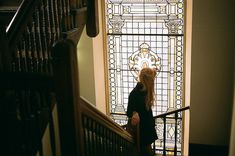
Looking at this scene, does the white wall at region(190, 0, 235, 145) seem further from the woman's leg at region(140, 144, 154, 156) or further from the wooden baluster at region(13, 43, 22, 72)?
the wooden baluster at region(13, 43, 22, 72)

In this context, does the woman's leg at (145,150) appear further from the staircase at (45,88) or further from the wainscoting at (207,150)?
the wainscoting at (207,150)

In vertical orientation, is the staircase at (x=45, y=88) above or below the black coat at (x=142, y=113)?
above

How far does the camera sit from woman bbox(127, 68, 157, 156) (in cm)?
437

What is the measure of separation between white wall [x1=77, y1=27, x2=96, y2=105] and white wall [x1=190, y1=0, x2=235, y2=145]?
5.02ft

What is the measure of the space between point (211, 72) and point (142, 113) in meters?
1.50

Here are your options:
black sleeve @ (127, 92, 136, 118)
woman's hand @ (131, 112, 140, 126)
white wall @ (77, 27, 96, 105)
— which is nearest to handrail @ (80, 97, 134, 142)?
woman's hand @ (131, 112, 140, 126)

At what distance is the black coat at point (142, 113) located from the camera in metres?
4.40

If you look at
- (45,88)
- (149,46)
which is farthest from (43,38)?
(149,46)

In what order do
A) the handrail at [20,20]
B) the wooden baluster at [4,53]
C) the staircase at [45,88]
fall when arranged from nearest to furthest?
the staircase at [45,88]
the wooden baluster at [4,53]
the handrail at [20,20]

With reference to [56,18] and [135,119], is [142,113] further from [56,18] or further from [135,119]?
[56,18]

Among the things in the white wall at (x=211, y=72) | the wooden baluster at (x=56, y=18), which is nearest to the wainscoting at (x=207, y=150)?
the white wall at (x=211, y=72)

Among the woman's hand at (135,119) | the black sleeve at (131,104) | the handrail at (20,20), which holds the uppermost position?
the handrail at (20,20)

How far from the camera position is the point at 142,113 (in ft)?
14.8

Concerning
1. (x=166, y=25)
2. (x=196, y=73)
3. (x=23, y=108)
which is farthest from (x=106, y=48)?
(x=23, y=108)
